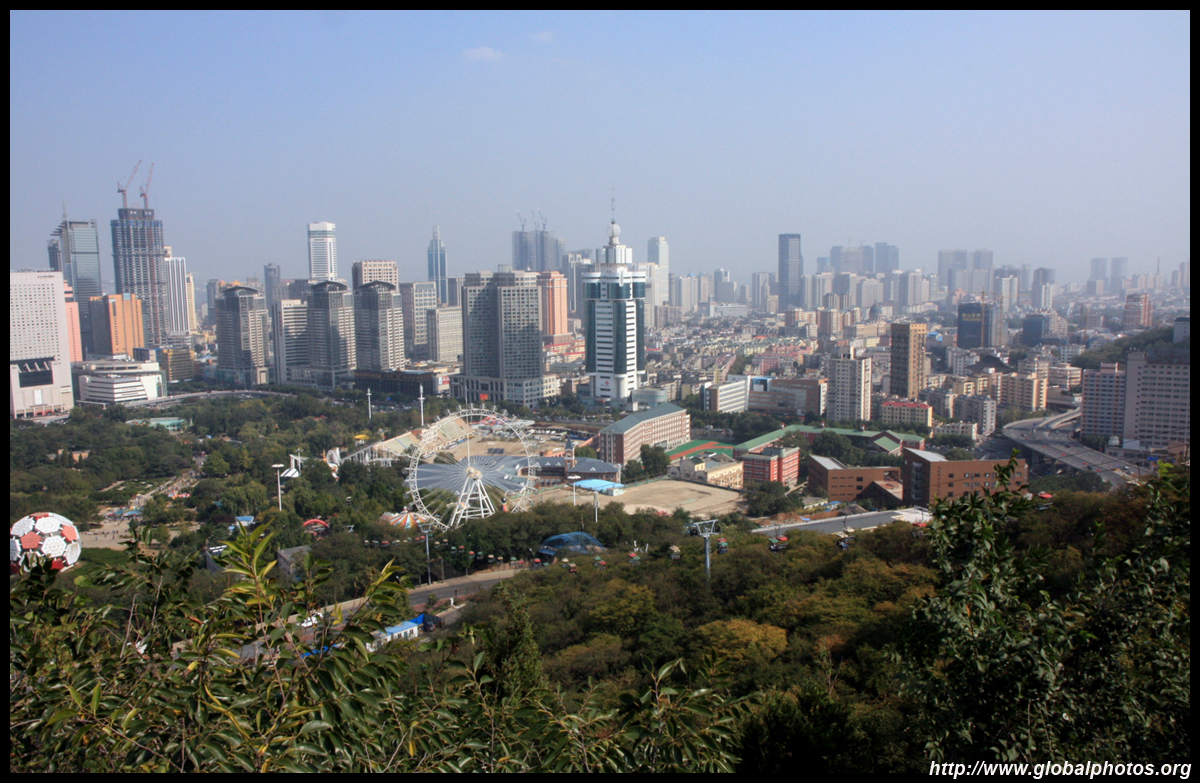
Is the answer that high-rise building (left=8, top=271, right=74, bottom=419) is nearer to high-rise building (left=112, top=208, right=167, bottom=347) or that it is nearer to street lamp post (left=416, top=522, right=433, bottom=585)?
high-rise building (left=112, top=208, right=167, bottom=347)

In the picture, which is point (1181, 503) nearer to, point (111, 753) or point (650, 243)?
point (111, 753)

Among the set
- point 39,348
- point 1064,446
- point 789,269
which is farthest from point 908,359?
point 789,269

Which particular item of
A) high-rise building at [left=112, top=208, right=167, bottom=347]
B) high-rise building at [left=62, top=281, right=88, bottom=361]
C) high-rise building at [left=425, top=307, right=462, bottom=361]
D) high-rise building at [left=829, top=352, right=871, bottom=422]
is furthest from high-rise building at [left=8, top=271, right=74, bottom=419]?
high-rise building at [left=829, top=352, right=871, bottom=422]

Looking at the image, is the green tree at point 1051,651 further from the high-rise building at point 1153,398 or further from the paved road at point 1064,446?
the high-rise building at point 1153,398

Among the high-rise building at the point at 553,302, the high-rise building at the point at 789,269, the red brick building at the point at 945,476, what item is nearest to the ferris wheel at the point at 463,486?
the red brick building at the point at 945,476

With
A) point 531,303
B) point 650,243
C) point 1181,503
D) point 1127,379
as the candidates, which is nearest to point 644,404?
point 531,303
